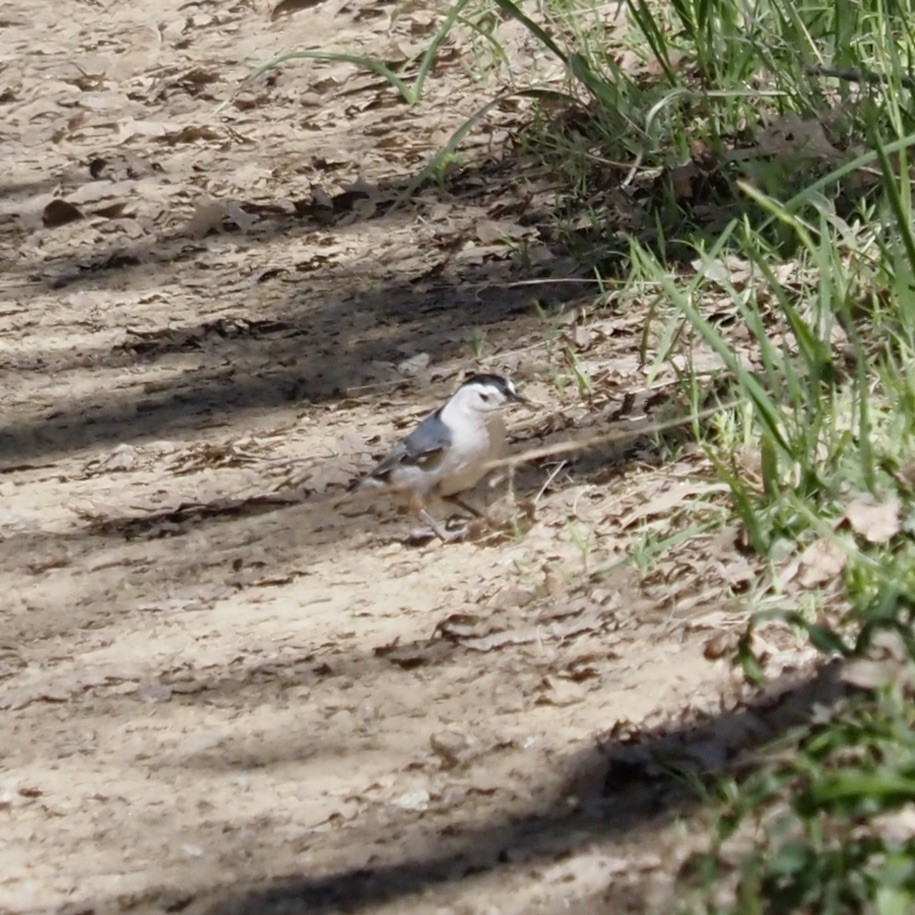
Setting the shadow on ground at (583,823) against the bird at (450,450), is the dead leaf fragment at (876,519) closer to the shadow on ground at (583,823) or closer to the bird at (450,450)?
the shadow on ground at (583,823)

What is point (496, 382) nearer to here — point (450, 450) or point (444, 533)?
point (450, 450)

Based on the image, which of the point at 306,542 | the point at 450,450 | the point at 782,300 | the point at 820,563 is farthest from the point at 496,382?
the point at 820,563

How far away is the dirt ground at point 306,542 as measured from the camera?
358 centimetres

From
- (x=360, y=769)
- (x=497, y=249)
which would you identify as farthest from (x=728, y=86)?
(x=360, y=769)

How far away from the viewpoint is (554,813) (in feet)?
11.5

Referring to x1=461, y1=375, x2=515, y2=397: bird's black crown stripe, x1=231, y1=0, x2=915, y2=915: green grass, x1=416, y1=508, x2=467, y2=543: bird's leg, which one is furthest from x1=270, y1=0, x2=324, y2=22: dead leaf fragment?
x1=416, y1=508, x2=467, y2=543: bird's leg

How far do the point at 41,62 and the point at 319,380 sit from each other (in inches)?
169

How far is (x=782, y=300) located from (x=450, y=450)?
4.50ft

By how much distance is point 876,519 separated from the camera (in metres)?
3.78

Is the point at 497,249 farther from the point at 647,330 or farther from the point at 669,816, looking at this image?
the point at 669,816

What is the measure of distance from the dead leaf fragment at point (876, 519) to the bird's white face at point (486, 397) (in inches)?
67.5

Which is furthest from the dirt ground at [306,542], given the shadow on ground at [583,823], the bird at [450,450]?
the bird at [450,450]

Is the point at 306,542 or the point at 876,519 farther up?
the point at 876,519

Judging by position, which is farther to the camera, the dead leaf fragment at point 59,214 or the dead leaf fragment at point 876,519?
the dead leaf fragment at point 59,214
